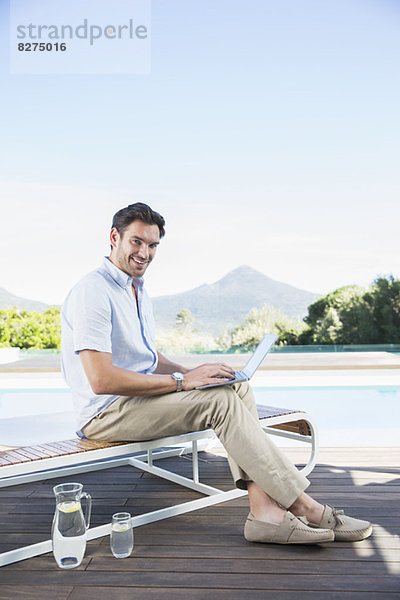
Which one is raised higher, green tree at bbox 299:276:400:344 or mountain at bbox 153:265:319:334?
mountain at bbox 153:265:319:334

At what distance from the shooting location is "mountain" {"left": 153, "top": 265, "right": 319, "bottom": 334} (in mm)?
32812

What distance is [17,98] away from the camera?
74.4 feet

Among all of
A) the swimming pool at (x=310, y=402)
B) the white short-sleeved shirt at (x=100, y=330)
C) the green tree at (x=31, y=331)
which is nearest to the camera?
the white short-sleeved shirt at (x=100, y=330)

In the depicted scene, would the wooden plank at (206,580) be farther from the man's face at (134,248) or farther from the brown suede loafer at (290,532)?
the man's face at (134,248)

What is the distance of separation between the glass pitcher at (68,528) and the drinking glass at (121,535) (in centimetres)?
11

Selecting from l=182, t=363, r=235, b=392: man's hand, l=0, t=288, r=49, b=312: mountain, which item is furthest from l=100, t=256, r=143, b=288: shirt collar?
l=0, t=288, r=49, b=312: mountain

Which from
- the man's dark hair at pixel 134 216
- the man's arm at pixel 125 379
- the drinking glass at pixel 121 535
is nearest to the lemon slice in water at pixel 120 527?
the drinking glass at pixel 121 535

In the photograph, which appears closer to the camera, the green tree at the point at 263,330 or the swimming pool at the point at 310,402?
the swimming pool at the point at 310,402

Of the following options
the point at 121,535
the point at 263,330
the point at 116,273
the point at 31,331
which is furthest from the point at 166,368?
the point at 263,330

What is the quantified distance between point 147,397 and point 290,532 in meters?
0.75

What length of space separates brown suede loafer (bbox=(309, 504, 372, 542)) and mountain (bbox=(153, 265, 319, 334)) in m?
Answer: 29.9

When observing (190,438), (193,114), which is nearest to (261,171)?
(193,114)

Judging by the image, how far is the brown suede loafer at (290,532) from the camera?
209cm

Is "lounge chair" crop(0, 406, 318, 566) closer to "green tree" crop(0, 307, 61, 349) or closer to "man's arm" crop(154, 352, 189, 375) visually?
"man's arm" crop(154, 352, 189, 375)
